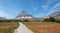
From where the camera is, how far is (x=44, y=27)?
4488mm

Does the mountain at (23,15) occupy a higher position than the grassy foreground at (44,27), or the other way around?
the mountain at (23,15)

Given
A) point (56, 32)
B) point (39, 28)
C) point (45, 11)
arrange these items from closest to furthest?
point (56, 32)
point (39, 28)
point (45, 11)

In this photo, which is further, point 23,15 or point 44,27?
point 23,15

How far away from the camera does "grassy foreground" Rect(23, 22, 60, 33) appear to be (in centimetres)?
424

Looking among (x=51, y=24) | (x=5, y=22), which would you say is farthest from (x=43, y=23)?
(x=5, y=22)

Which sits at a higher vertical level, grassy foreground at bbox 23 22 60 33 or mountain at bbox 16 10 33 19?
mountain at bbox 16 10 33 19

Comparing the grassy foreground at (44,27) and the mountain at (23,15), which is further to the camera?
the mountain at (23,15)

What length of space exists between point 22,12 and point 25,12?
92 mm

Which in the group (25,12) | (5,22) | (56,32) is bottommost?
(56,32)

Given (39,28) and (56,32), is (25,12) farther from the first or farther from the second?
(56,32)

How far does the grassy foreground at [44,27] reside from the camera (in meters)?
4.24

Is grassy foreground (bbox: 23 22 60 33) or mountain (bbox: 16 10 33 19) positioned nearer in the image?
grassy foreground (bbox: 23 22 60 33)

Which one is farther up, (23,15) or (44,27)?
(23,15)

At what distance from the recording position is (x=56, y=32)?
3.99m
